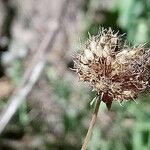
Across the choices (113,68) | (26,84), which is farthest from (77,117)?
(113,68)

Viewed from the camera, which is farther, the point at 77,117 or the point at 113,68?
the point at 77,117

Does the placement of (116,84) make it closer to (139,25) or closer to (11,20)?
(139,25)

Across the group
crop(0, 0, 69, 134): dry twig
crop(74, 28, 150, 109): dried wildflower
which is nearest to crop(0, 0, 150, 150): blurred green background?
crop(0, 0, 69, 134): dry twig

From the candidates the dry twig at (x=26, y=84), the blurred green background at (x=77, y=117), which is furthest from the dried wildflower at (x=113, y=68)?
the dry twig at (x=26, y=84)

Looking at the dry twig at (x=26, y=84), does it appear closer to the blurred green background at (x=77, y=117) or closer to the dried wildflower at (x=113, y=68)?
the blurred green background at (x=77, y=117)

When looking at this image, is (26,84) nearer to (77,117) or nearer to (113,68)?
(77,117)
